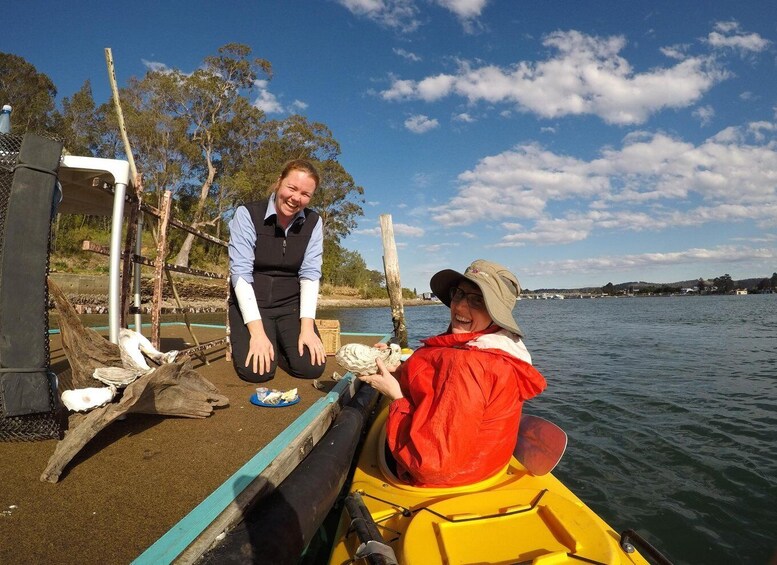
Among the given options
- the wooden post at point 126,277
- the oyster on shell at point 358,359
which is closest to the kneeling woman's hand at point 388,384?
the oyster on shell at point 358,359

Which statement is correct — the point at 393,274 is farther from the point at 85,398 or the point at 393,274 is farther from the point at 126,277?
the point at 85,398

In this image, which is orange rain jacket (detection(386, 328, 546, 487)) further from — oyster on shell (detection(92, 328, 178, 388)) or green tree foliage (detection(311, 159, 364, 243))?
green tree foliage (detection(311, 159, 364, 243))

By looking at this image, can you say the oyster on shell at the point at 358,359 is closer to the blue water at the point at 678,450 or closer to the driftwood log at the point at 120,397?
the driftwood log at the point at 120,397

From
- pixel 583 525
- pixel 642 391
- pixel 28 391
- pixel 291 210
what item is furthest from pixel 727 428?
pixel 28 391

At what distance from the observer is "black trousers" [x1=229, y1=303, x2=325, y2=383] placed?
13.7 ft

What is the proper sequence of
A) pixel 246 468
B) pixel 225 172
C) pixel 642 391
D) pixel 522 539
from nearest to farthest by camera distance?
pixel 522 539 < pixel 246 468 < pixel 642 391 < pixel 225 172

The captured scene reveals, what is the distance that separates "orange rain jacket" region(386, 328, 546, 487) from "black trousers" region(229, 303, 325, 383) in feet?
8.36

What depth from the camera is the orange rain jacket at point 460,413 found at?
1.75 meters

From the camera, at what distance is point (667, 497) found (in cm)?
357

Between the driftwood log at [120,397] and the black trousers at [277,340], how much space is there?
0.82 meters

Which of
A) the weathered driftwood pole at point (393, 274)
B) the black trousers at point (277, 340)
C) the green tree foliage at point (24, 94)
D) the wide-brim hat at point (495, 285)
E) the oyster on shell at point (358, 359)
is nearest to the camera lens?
the wide-brim hat at point (495, 285)

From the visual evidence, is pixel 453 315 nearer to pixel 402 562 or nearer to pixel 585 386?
pixel 402 562

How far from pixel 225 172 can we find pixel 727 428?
109 feet

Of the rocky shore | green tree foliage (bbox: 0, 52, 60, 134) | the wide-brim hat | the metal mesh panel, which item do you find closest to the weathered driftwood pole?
the rocky shore
